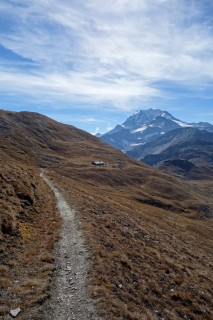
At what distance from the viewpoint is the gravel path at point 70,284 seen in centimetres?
1627

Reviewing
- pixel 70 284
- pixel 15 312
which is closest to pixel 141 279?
pixel 70 284

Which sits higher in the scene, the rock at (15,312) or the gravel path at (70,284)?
the gravel path at (70,284)

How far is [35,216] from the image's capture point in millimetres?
31531

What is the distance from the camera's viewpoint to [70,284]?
1922cm

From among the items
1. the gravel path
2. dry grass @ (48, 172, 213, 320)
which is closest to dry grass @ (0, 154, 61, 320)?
the gravel path

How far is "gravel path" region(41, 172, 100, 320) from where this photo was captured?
16.3m

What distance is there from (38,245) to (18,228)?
261 cm

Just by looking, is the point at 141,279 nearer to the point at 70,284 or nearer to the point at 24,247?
the point at 70,284

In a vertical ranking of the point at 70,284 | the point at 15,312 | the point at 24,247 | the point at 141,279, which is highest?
the point at 24,247

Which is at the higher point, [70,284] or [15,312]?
[70,284]

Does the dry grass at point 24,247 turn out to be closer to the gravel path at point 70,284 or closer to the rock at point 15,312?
the rock at point 15,312

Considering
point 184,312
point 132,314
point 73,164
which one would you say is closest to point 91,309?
point 132,314

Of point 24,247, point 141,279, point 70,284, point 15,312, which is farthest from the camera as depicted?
point 24,247

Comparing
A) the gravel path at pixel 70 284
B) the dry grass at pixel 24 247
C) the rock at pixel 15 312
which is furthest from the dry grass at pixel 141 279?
the rock at pixel 15 312
